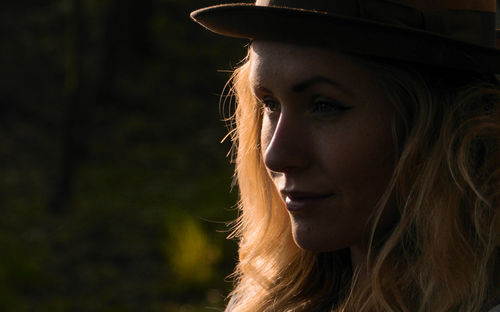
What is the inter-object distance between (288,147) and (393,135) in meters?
0.25

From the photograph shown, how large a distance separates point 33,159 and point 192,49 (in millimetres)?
3157

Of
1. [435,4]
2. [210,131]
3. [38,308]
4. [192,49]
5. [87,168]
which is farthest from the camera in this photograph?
[192,49]

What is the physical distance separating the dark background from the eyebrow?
11.2 feet

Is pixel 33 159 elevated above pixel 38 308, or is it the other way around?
pixel 33 159

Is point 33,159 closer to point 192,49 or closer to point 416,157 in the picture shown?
point 192,49

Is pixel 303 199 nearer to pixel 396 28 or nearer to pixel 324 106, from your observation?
pixel 324 106

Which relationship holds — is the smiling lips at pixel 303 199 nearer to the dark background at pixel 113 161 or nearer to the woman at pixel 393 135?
the woman at pixel 393 135

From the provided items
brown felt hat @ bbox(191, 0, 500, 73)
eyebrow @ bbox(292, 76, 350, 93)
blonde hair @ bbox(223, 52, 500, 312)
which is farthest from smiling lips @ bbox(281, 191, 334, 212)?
brown felt hat @ bbox(191, 0, 500, 73)

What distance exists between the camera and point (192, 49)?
10.6 meters

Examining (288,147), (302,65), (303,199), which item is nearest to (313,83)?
(302,65)

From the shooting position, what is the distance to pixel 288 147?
70.4 inches

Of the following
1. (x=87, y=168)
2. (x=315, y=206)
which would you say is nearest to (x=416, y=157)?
(x=315, y=206)

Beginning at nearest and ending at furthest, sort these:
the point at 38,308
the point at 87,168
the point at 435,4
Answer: the point at 435,4 < the point at 38,308 < the point at 87,168

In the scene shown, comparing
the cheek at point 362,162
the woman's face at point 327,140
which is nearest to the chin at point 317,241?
the woman's face at point 327,140
